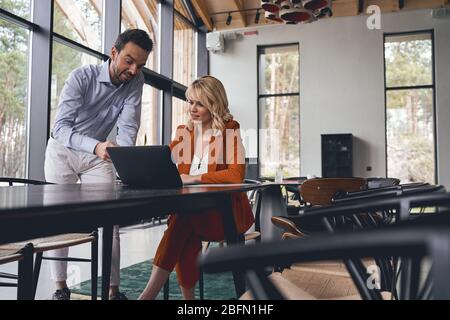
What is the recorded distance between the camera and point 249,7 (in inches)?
388

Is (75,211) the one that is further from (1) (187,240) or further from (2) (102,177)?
(2) (102,177)

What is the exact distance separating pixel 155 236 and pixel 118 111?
328 cm

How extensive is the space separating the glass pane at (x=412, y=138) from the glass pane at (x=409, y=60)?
263 millimetres

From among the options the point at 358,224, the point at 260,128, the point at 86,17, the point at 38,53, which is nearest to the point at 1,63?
the point at 38,53

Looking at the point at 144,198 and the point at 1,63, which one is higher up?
the point at 1,63

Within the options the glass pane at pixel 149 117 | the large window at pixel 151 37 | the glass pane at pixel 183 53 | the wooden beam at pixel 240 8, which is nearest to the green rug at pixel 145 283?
the large window at pixel 151 37

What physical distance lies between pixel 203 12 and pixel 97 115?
7.90m

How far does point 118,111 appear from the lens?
2.55 m

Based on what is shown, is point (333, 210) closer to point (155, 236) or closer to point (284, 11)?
point (155, 236)

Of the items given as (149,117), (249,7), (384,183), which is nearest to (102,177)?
(384,183)

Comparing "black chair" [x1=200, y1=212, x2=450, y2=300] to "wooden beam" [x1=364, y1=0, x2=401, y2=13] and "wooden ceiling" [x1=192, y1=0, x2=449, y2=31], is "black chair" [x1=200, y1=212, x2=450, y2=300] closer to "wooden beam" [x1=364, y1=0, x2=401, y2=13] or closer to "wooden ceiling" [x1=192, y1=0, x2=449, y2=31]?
"wooden ceiling" [x1=192, y1=0, x2=449, y2=31]

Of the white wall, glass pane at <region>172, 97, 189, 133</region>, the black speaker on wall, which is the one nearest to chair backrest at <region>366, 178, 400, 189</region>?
the black speaker on wall

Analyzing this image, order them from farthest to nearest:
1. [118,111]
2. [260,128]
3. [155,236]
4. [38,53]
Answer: [260,128]
[155,236]
[38,53]
[118,111]

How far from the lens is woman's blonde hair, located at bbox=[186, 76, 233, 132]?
2.12m
